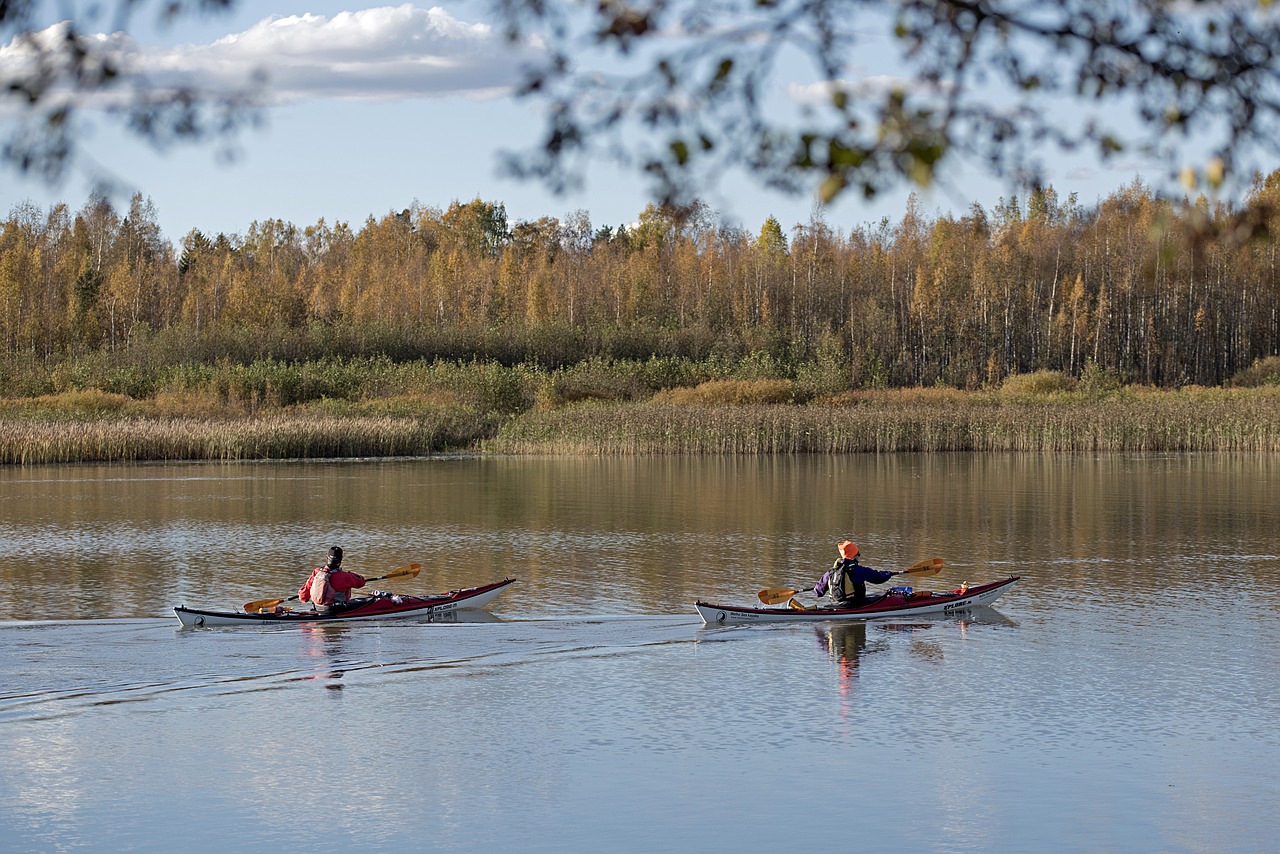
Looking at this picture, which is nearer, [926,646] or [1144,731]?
[1144,731]

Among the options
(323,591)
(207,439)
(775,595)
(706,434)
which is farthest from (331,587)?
(207,439)

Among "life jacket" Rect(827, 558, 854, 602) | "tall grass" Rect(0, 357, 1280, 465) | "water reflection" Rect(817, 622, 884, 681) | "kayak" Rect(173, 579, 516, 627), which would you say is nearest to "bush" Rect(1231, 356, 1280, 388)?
"tall grass" Rect(0, 357, 1280, 465)

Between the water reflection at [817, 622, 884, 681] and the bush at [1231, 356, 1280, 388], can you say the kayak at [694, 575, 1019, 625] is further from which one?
the bush at [1231, 356, 1280, 388]

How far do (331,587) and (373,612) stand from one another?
56cm

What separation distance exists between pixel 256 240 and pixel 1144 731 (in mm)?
138716

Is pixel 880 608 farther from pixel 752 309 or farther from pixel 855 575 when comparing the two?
pixel 752 309

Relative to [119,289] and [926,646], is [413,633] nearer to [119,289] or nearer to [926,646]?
[926,646]

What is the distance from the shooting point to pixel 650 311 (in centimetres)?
8250

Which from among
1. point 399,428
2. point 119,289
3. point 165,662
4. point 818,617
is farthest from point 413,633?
point 119,289

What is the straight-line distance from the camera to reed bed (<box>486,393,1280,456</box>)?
1837 inches

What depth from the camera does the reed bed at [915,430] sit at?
46.7m

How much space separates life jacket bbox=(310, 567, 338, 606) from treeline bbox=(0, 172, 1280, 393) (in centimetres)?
5064

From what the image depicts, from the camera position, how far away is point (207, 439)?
4834 centimetres

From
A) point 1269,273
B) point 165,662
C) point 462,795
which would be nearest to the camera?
point 462,795
